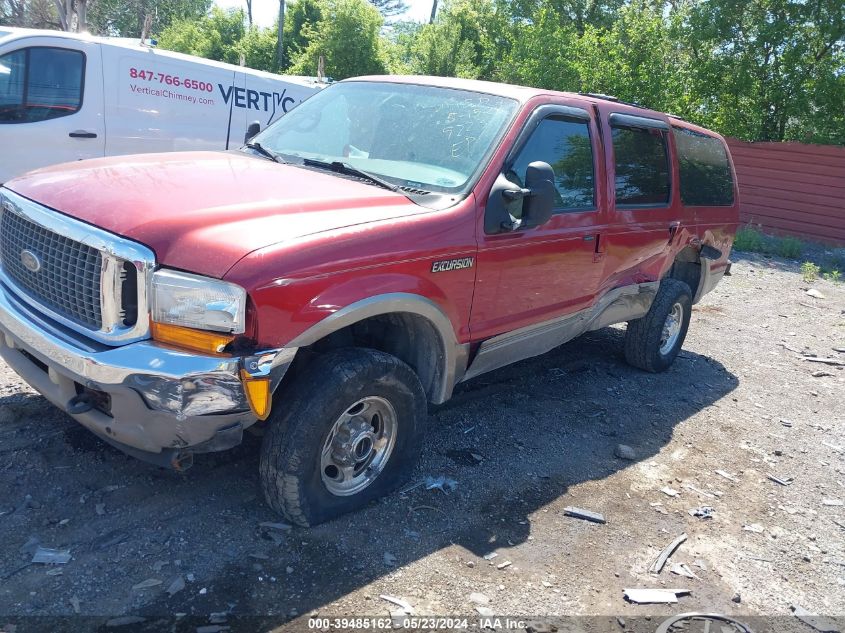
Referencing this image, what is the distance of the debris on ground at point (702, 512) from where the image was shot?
4242mm

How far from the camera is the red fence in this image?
15.4 meters

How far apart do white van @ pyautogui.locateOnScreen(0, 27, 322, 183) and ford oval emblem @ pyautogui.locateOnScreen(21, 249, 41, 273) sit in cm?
496

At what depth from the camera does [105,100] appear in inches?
325

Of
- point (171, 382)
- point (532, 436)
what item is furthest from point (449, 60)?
point (171, 382)

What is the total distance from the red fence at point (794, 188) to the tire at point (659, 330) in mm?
10925

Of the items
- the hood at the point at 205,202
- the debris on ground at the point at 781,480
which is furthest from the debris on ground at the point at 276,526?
the debris on ground at the point at 781,480

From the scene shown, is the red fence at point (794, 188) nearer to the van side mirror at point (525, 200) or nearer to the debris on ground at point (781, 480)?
the debris on ground at point (781, 480)

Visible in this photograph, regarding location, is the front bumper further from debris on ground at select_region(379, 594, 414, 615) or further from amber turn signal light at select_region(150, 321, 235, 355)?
debris on ground at select_region(379, 594, 414, 615)

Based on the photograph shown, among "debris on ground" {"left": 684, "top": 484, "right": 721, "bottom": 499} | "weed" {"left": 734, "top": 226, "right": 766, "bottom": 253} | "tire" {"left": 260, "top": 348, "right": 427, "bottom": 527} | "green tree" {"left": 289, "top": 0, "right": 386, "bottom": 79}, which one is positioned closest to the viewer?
"tire" {"left": 260, "top": 348, "right": 427, "bottom": 527}

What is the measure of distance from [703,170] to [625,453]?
113 inches

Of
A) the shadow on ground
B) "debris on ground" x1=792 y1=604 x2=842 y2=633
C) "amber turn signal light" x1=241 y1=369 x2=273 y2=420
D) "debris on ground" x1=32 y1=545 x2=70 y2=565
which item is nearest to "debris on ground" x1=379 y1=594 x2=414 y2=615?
the shadow on ground

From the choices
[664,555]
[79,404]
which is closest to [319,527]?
[79,404]

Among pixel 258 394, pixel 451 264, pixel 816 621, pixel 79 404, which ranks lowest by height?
pixel 816 621

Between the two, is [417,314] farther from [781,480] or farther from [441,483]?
[781,480]
